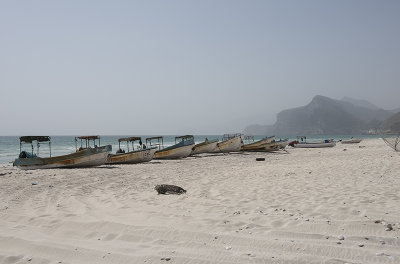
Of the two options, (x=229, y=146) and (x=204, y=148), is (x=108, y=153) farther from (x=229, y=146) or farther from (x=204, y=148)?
(x=229, y=146)

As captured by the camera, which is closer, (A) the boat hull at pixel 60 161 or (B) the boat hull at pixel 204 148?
(A) the boat hull at pixel 60 161

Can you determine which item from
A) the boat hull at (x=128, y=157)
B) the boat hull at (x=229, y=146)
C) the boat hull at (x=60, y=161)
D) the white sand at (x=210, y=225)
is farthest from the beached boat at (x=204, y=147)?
the white sand at (x=210, y=225)

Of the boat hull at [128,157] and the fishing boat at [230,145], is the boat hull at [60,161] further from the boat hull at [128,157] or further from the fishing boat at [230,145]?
the fishing boat at [230,145]

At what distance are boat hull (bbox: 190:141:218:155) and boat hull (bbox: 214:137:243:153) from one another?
2.04 ft

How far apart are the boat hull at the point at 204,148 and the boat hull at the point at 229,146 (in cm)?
62

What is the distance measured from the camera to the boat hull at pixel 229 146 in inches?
1369

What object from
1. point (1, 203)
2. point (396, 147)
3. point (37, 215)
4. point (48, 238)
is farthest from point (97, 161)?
point (396, 147)

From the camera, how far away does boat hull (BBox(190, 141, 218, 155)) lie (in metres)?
33.3

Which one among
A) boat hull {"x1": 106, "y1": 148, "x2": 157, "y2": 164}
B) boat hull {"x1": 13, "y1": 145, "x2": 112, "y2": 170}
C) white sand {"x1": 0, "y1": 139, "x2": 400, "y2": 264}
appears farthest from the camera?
boat hull {"x1": 106, "y1": 148, "x2": 157, "y2": 164}

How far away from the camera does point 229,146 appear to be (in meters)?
35.1

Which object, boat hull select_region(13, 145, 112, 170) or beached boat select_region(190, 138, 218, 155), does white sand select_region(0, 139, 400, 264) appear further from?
beached boat select_region(190, 138, 218, 155)

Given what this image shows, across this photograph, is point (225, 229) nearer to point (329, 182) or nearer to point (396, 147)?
point (329, 182)

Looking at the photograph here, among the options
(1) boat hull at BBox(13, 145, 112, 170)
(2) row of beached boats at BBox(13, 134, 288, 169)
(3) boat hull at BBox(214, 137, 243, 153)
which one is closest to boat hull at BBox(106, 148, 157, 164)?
(2) row of beached boats at BBox(13, 134, 288, 169)

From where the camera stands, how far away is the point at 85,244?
5.26 m
